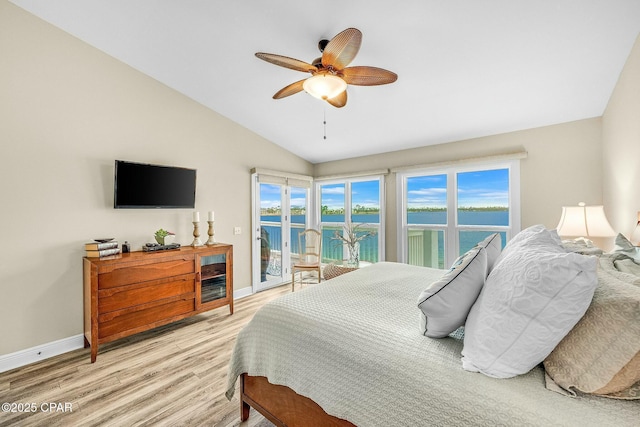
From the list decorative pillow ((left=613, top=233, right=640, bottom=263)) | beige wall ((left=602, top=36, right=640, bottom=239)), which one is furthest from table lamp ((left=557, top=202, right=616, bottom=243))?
decorative pillow ((left=613, top=233, right=640, bottom=263))

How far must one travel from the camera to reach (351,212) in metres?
5.02

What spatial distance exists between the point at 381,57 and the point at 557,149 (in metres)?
2.33

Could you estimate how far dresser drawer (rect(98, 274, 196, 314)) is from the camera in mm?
2447

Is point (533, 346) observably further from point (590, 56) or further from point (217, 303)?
point (217, 303)

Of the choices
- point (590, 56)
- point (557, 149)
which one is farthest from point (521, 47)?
point (557, 149)

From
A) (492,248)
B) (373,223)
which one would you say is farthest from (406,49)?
(373,223)

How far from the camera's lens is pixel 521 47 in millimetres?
2123

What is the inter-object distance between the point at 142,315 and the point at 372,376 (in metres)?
2.51

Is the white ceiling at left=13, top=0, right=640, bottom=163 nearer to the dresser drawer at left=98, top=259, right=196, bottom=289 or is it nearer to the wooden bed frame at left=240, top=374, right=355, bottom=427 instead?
the dresser drawer at left=98, top=259, right=196, bottom=289

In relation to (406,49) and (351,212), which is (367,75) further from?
(351,212)

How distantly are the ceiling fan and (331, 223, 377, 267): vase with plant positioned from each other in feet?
7.40

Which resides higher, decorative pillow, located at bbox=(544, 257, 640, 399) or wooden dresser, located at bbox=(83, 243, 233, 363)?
decorative pillow, located at bbox=(544, 257, 640, 399)

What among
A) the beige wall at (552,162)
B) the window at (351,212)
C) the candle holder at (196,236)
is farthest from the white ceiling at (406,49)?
the candle holder at (196,236)

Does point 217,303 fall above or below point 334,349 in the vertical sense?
below
